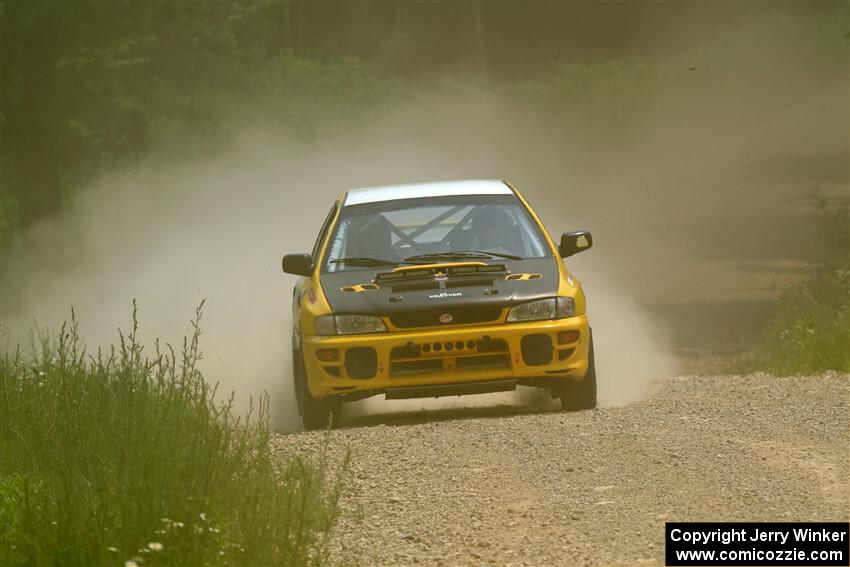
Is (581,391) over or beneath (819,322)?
over

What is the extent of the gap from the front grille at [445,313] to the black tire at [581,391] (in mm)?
A: 784

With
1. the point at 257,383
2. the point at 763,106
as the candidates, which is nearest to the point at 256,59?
the point at 763,106

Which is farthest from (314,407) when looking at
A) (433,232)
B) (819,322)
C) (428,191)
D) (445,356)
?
(819,322)

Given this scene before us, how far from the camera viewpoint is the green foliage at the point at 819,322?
15.4m

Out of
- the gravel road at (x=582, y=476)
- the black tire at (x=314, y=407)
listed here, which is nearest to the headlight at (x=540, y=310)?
the gravel road at (x=582, y=476)

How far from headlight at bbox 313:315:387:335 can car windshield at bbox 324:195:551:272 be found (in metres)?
0.83

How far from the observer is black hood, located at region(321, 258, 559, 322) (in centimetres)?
1223

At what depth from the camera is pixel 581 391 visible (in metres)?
12.6

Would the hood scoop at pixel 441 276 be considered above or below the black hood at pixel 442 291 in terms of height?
above

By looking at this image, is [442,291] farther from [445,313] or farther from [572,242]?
[572,242]

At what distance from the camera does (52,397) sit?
33.3ft

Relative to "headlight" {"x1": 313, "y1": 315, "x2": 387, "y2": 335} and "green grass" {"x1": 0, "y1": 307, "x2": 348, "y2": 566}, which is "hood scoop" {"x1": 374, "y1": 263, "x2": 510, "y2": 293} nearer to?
"headlight" {"x1": 313, "y1": 315, "x2": 387, "y2": 335}
